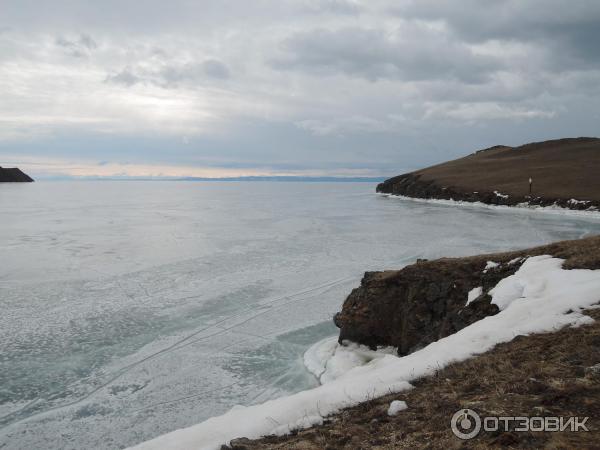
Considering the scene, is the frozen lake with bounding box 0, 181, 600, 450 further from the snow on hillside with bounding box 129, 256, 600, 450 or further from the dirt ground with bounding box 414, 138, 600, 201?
the dirt ground with bounding box 414, 138, 600, 201

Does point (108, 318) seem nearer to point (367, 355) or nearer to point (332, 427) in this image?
point (367, 355)

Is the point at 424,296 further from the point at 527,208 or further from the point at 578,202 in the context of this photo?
the point at 527,208

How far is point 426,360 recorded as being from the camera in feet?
26.2

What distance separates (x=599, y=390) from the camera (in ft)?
18.2

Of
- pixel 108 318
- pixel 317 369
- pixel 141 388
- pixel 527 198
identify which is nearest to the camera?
pixel 141 388

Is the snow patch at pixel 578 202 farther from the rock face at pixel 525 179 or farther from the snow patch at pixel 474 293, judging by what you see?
the snow patch at pixel 474 293

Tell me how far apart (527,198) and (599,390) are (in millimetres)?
74124

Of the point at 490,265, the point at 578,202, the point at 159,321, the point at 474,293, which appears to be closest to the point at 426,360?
the point at 474,293

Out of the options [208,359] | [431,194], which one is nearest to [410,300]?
[208,359]
